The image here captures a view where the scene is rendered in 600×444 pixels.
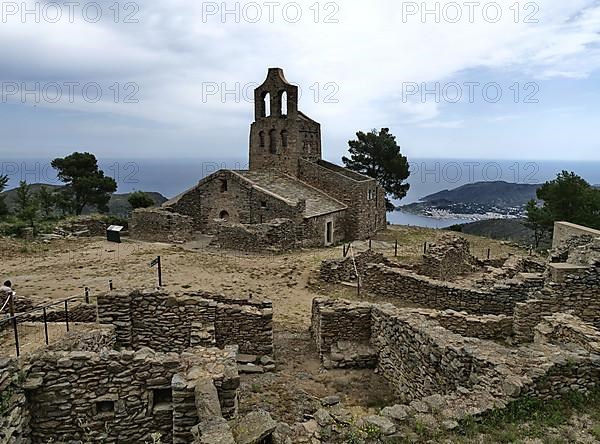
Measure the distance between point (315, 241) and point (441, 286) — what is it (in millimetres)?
15192

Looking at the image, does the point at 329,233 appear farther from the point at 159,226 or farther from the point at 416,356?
the point at 416,356

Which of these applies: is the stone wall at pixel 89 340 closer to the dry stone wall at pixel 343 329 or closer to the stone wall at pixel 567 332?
the dry stone wall at pixel 343 329

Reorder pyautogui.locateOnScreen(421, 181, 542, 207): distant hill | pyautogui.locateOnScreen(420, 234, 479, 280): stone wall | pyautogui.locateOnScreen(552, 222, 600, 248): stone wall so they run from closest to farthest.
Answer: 1. pyautogui.locateOnScreen(552, 222, 600, 248): stone wall
2. pyautogui.locateOnScreen(420, 234, 479, 280): stone wall
3. pyautogui.locateOnScreen(421, 181, 542, 207): distant hill

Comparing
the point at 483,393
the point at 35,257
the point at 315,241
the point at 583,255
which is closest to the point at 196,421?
the point at 483,393

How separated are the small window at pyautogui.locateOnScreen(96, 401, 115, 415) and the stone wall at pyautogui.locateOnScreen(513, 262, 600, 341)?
314 inches

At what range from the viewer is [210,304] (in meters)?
9.50

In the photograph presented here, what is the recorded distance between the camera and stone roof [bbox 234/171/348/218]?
28.4 meters

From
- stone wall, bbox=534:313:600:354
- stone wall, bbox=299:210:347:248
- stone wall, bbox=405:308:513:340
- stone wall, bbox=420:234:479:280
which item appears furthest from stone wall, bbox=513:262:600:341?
stone wall, bbox=299:210:347:248

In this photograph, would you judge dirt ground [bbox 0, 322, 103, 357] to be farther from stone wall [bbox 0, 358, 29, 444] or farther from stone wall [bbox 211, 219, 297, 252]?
stone wall [bbox 211, 219, 297, 252]

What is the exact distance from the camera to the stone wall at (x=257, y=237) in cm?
2406

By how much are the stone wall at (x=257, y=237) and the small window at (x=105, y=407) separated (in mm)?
17291

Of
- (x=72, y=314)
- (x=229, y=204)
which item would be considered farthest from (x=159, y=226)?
(x=72, y=314)

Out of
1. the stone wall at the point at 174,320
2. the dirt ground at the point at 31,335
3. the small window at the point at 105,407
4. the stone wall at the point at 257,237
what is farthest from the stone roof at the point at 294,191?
the small window at the point at 105,407

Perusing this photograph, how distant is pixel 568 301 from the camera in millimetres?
9523
